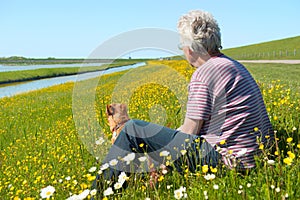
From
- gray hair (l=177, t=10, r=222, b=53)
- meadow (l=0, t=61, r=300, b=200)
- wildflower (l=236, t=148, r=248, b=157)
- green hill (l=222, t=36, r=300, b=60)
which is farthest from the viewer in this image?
green hill (l=222, t=36, r=300, b=60)

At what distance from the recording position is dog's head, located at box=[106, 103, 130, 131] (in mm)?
3643

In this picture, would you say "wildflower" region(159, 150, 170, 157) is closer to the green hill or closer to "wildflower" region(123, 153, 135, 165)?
"wildflower" region(123, 153, 135, 165)

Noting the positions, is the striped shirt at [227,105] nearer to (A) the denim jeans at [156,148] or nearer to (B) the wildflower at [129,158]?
(A) the denim jeans at [156,148]

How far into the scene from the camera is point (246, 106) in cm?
275

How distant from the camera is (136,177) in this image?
118 inches

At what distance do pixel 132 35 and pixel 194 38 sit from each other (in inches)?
51.3

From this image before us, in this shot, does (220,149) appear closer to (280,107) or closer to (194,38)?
(194,38)

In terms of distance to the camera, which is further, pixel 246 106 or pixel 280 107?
pixel 280 107

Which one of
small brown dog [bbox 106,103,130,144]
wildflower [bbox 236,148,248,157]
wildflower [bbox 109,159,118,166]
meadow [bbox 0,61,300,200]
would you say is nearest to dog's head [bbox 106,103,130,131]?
small brown dog [bbox 106,103,130,144]

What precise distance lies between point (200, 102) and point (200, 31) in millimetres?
542

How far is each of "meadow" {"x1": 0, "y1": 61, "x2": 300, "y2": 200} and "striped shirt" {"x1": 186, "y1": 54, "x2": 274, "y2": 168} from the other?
17cm

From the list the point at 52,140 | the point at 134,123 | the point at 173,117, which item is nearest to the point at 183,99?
the point at 173,117

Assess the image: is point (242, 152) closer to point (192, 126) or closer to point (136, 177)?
point (192, 126)

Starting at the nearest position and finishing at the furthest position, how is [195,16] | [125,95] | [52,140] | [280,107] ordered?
1. [195,16]
2. [280,107]
3. [52,140]
4. [125,95]
